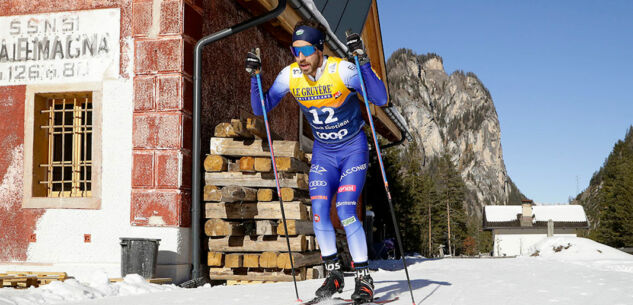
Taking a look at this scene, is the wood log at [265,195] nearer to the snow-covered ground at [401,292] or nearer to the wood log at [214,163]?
the wood log at [214,163]

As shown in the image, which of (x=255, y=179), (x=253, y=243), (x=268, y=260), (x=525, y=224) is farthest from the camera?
(x=525, y=224)

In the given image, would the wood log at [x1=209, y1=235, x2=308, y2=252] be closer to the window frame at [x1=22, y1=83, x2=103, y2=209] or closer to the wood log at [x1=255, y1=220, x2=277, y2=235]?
the wood log at [x1=255, y1=220, x2=277, y2=235]

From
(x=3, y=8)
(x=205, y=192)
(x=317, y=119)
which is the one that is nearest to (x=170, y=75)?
(x=205, y=192)

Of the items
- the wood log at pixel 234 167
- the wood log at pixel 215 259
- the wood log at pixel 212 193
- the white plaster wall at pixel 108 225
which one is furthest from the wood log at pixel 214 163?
the wood log at pixel 215 259

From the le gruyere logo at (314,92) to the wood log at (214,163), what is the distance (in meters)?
2.80

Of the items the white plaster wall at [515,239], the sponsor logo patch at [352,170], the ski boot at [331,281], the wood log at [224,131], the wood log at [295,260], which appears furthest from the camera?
the white plaster wall at [515,239]

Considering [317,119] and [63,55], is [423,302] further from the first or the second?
[63,55]

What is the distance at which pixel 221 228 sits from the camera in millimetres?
7707

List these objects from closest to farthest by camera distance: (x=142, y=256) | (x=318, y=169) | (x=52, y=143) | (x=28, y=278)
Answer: (x=318, y=169) → (x=28, y=278) → (x=142, y=256) → (x=52, y=143)

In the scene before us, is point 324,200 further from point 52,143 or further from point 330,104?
point 52,143

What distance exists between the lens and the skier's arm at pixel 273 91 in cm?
553

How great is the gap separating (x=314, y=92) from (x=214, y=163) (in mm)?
2997

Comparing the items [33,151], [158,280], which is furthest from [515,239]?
[158,280]

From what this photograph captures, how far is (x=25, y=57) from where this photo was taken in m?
8.28
